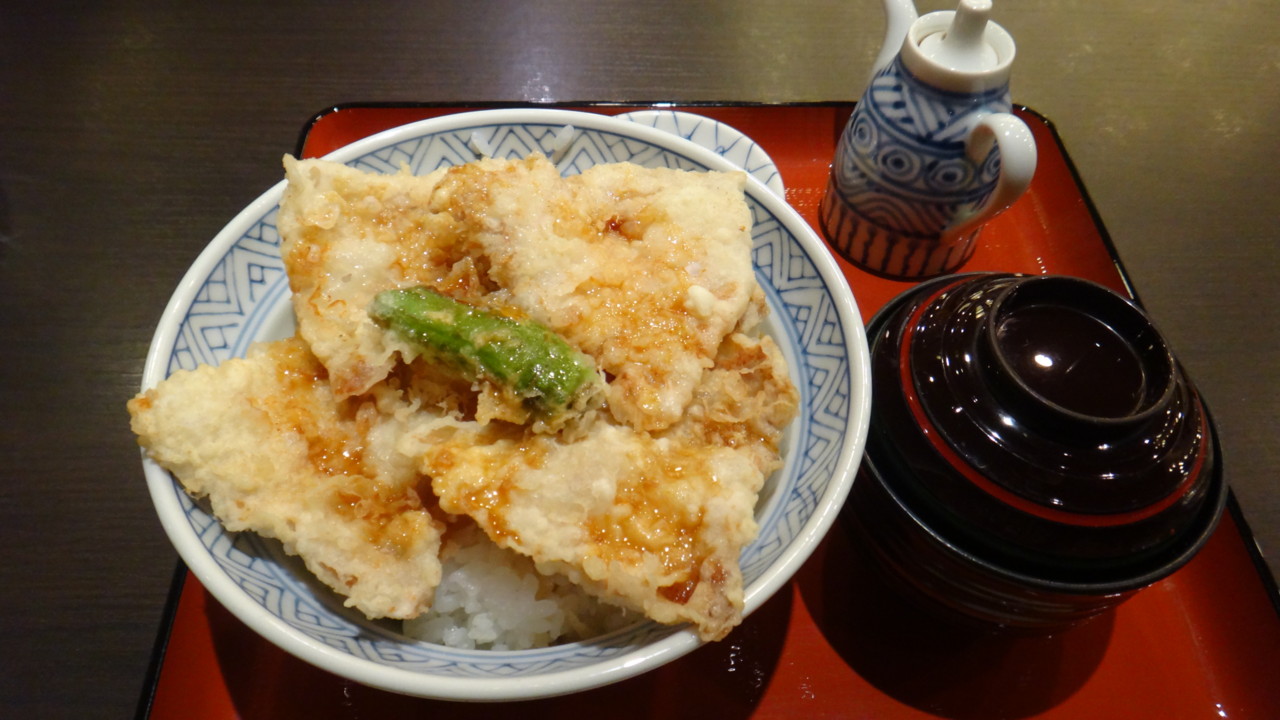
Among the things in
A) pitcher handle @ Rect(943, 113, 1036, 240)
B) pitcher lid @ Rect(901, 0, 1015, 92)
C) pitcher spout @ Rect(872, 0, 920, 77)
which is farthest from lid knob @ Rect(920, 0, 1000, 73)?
pitcher spout @ Rect(872, 0, 920, 77)

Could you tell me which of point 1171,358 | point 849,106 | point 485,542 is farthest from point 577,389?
point 849,106

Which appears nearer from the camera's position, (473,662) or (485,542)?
(473,662)

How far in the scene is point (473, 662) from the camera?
1202 millimetres

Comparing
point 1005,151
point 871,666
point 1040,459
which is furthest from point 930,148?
point 871,666

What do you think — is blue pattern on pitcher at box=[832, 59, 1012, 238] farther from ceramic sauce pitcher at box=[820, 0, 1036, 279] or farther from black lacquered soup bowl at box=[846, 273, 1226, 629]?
black lacquered soup bowl at box=[846, 273, 1226, 629]

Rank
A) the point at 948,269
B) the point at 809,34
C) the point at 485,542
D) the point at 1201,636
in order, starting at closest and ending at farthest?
the point at 485,542 → the point at 1201,636 → the point at 948,269 → the point at 809,34

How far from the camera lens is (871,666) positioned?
59.4 inches

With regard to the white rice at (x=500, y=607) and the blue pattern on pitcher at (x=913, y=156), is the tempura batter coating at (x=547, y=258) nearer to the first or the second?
the white rice at (x=500, y=607)

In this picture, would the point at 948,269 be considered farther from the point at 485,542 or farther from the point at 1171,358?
the point at 485,542

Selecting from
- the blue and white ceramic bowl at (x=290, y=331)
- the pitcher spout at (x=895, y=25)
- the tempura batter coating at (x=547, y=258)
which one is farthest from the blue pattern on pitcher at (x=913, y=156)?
the tempura batter coating at (x=547, y=258)

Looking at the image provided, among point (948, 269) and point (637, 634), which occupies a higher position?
point (637, 634)

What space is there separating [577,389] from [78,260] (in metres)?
2.18

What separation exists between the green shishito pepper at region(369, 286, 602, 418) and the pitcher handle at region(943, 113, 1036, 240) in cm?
120

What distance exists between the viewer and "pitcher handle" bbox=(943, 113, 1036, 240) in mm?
1753
